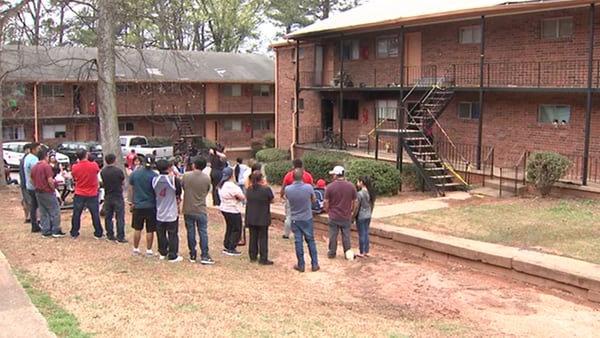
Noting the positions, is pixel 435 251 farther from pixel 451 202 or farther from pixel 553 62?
pixel 553 62

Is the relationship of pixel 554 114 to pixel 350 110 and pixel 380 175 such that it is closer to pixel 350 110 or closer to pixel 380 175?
pixel 380 175

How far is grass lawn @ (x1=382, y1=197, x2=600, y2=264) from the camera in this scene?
38.0 feet

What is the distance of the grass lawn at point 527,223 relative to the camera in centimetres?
1159

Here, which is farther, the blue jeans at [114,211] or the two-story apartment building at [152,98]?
the two-story apartment building at [152,98]

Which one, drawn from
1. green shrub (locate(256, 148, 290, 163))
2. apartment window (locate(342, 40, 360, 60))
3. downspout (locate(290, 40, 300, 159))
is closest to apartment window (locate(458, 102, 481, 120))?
apartment window (locate(342, 40, 360, 60))

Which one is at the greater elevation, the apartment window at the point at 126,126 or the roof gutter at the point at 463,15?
the roof gutter at the point at 463,15

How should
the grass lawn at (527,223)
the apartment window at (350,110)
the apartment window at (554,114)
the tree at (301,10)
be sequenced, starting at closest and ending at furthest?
the grass lawn at (527,223), the apartment window at (554,114), the apartment window at (350,110), the tree at (301,10)

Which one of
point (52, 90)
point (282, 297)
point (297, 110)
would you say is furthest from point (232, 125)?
point (282, 297)

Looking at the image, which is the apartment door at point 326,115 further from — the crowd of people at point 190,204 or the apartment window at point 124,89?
the crowd of people at point 190,204

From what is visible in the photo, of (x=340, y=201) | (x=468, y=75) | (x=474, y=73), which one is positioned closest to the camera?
(x=340, y=201)

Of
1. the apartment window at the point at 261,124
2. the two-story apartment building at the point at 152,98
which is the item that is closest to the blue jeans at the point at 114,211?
the two-story apartment building at the point at 152,98

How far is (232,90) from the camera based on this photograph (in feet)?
149

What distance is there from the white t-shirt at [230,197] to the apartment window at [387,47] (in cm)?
1686

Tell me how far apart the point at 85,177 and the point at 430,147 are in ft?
39.8
